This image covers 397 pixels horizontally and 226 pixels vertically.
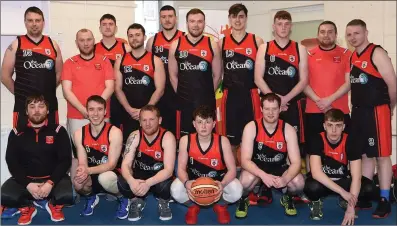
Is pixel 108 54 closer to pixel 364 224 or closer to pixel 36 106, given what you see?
pixel 36 106

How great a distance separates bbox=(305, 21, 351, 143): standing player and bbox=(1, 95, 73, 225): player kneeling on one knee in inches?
103

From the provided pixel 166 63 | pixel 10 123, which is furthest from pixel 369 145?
pixel 10 123

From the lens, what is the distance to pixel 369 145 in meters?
4.69

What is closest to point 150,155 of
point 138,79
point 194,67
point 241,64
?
point 138,79

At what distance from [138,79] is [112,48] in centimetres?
65

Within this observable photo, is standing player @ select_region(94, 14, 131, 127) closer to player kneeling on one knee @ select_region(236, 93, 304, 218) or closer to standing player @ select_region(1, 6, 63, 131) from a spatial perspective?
standing player @ select_region(1, 6, 63, 131)

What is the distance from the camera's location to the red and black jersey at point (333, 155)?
4.54 metres

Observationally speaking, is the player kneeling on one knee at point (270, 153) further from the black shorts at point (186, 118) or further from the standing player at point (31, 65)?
the standing player at point (31, 65)

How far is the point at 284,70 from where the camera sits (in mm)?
5094

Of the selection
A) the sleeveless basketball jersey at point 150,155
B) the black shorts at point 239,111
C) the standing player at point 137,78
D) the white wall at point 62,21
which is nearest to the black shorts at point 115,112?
the standing player at point 137,78

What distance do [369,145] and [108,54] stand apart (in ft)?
10.2

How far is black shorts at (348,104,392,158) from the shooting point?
4648 mm

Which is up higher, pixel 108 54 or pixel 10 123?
pixel 108 54

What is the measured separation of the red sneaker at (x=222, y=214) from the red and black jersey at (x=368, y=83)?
1716mm
